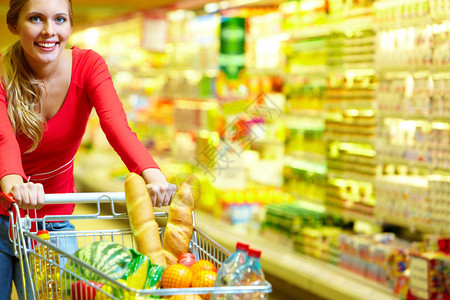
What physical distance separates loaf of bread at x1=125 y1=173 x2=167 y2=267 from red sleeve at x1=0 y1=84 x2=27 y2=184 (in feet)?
1.04

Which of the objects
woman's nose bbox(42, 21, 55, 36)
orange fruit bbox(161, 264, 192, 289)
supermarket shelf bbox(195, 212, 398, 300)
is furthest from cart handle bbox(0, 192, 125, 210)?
supermarket shelf bbox(195, 212, 398, 300)

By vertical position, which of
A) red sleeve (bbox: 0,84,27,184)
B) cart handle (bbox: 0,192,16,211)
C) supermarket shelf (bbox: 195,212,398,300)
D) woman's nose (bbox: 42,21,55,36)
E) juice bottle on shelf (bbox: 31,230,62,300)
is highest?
woman's nose (bbox: 42,21,55,36)

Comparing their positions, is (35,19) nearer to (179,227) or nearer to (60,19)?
(60,19)

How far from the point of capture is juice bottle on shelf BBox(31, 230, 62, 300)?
5.07ft

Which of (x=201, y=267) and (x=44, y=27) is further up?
(x=44, y=27)

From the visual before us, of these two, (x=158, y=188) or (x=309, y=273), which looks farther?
(x=309, y=273)

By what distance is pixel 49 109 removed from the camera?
76.2 inches

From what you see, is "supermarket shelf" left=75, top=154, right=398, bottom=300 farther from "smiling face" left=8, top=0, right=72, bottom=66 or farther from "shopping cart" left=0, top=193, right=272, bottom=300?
"smiling face" left=8, top=0, right=72, bottom=66

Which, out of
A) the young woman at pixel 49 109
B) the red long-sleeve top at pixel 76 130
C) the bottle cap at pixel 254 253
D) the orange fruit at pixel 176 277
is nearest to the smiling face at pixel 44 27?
the young woman at pixel 49 109

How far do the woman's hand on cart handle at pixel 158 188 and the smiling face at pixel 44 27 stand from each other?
0.43 m

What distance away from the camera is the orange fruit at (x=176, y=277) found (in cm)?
148

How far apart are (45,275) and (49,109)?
58 cm

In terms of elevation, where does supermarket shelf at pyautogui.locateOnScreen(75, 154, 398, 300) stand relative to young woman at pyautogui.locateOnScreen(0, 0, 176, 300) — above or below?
below

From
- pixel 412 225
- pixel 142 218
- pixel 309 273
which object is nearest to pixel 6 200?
pixel 142 218
